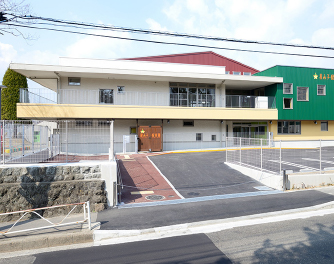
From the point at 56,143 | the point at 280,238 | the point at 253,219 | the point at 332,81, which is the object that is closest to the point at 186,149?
the point at 56,143

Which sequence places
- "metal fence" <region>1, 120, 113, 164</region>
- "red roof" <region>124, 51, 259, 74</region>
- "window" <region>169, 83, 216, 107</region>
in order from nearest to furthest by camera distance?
1. "metal fence" <region>1, 120, 113, 164</region>
2. "window" <region>169, 83, 216, 107</region>
3. "red roof" <region>124, 51, 259, 74</region>

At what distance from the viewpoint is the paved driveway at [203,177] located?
10.8 m

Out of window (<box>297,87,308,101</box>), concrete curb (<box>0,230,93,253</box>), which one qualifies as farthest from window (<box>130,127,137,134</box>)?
window (<box>297,87,308,101</box>)

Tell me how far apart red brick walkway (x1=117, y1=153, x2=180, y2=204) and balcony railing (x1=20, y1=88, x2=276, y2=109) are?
306 inches

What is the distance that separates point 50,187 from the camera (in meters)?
8.08

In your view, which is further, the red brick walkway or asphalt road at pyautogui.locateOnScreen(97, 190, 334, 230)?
the red brick walkway

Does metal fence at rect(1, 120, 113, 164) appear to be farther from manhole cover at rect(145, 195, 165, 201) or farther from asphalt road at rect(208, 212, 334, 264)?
asphalt road at rect(208, 212, 334, 264)

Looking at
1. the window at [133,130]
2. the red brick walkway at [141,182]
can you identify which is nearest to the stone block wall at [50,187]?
the red brick walkway at [141,182]

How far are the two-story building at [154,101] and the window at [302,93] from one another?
2834mm

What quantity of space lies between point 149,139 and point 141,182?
9.49 metres

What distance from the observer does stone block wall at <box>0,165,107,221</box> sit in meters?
7.77

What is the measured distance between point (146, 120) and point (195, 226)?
16441 millimetres

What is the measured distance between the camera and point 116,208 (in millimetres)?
8477

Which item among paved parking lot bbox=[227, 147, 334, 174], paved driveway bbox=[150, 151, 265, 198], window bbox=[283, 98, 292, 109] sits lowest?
paved driveway bbox=[150, 151, 265, 198]
